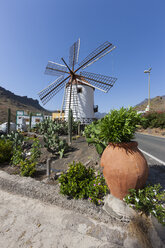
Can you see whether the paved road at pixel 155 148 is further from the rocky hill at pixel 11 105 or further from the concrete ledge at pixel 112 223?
the rocky hill at pixel 11 105

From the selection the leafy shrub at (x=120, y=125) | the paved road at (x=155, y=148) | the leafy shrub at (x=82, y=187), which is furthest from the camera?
the paved road at (x=155, y=148)

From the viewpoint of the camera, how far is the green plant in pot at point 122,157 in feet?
6.79

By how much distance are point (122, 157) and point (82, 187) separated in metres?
1.28

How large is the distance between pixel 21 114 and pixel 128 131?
14.8 meters

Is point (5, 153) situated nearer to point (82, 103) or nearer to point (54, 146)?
point (54, 146)

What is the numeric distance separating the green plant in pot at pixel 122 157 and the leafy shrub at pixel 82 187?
1.12 ft

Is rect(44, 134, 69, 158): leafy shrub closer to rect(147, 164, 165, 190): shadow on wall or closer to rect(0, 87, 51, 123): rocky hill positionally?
Answer: rect(147, 164, 165, 190): shadow on wall

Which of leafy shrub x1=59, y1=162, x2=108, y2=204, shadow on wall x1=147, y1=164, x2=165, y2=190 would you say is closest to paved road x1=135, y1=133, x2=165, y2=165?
shadow on wall x1=147, y1=164, x2=165, y2=190

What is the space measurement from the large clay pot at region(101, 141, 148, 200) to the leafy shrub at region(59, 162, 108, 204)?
35cm

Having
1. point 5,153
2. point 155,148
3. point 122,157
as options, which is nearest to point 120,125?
point 122,157

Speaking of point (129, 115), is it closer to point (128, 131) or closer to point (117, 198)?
point (128, 131)

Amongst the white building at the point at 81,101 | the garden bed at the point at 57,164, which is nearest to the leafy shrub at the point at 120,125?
the garden bed at the point at 57,164

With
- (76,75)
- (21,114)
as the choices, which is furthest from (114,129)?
(21,114)

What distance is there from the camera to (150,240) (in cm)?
166
